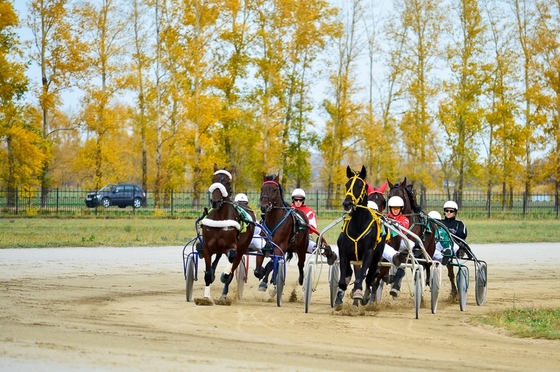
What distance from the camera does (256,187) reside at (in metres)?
47.7

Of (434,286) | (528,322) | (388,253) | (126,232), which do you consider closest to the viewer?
(528,322)

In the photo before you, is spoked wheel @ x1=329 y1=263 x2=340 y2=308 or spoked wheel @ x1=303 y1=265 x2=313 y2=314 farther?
spoked wheel @ x1=329 y1=263 x2=340 y2=308

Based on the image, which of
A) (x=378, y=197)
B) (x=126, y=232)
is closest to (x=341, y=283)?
(x=378, y=197)

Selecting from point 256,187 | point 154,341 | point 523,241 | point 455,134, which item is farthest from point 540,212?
point 154,341

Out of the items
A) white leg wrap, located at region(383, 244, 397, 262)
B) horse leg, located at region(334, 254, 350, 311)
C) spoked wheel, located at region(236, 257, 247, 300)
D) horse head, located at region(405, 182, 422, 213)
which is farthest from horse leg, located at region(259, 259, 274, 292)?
horse head, located at region(405, 182, 422, 213)

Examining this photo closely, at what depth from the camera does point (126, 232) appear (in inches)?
1241

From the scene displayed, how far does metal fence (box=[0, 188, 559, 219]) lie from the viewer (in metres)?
40.5

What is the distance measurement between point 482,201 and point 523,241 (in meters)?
21.1

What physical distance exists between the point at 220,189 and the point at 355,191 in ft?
7.02

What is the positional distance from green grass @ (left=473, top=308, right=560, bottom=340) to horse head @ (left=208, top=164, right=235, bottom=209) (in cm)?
400

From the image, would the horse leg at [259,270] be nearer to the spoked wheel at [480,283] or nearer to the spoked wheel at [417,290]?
the spoked wheel at [417,290]

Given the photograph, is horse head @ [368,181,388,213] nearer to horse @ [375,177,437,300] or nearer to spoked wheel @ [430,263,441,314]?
horse @ [375,177,437,300]

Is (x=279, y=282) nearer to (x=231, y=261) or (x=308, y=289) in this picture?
(x=231, y=261)

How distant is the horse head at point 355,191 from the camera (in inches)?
539
